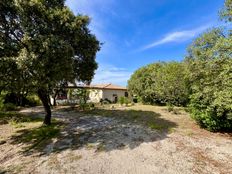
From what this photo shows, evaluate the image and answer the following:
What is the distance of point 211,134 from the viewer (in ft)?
40.1

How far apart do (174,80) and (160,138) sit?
1002cm

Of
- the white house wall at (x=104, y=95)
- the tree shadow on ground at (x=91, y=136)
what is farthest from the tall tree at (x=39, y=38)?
the white house wall at (x=104, y=95)

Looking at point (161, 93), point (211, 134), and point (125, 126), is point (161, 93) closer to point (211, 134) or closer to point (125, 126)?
point (125, 126)

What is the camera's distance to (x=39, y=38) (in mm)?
10898

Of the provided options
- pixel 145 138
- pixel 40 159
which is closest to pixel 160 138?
pixel 145 138

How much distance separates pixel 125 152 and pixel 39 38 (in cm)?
736

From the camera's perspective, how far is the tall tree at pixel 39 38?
10750mm

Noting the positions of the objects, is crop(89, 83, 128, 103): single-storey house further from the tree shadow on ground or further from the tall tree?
the tall tree

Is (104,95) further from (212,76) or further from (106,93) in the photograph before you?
(212,76)

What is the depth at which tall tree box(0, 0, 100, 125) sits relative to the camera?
10.8m

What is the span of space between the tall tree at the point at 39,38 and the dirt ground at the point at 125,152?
3753mm

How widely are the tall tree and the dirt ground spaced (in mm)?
3753

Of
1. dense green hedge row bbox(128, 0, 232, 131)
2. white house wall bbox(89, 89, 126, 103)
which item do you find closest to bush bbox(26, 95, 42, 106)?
white house wall bbox(89, 89, 126, 103)

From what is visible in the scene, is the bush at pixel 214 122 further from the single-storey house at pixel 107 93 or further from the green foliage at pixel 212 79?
the single-storey house at pixel 107 93
